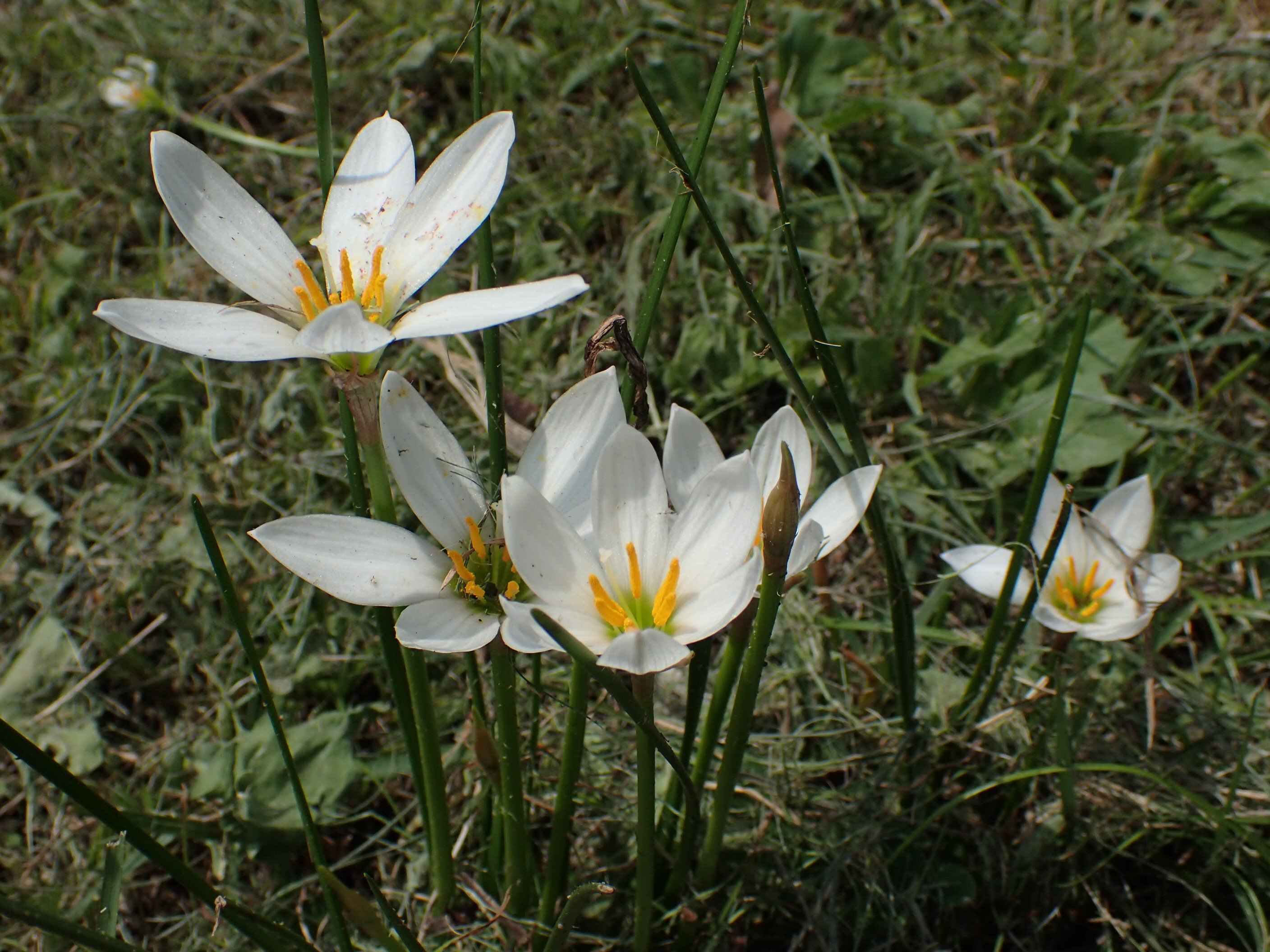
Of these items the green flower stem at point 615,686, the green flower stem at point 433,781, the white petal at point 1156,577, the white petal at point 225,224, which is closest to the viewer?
the green flower stem at point 615,686

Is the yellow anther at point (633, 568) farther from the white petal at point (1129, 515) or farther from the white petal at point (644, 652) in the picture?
the white petal at point (1129, 515)

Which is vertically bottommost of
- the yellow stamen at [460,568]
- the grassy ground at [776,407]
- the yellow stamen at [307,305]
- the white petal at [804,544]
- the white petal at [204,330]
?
the grassy ground at [776,407]

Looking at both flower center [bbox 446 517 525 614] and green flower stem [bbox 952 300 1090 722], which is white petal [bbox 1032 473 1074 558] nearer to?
green flower stem [bbox 952 300 1090 722]

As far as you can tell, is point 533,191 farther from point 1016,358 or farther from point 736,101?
point 1016,358

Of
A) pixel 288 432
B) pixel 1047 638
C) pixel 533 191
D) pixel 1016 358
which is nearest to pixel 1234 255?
pixel 1016 358

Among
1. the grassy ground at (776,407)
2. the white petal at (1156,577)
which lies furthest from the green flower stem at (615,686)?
the white petal at (1156,577)

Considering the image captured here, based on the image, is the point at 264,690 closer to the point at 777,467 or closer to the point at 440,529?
the point at 440,529

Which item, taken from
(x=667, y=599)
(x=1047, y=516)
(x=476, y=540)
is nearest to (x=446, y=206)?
(x=476, y=540)

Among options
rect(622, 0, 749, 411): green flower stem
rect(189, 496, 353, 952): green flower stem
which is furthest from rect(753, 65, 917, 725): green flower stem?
rect(189, 496, 353, 952): green flower stem
